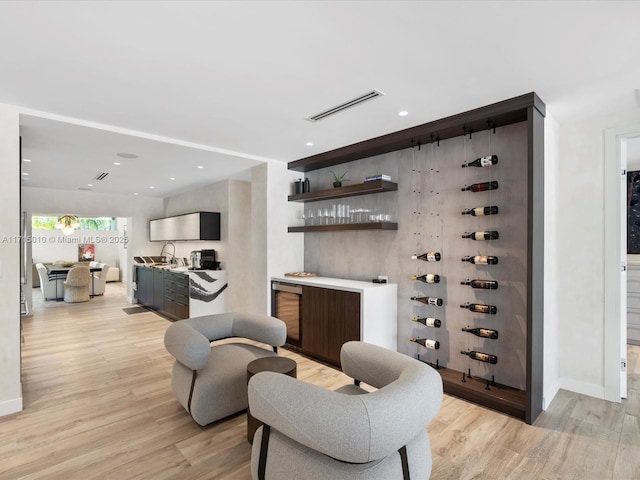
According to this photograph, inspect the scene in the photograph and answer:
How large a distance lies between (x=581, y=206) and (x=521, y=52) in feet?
6.07

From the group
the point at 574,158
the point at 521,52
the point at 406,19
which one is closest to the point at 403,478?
the point at 406,19

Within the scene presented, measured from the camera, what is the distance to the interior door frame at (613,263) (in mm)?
2963

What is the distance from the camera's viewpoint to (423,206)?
3.70 meters

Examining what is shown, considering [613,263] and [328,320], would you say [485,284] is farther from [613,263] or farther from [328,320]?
[328,320]

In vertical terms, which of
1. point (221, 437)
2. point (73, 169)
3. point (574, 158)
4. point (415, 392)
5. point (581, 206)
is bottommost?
point (221, 437)

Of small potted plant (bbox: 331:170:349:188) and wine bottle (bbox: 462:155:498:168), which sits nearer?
wine bottle (bbox: 462:155:498:168)

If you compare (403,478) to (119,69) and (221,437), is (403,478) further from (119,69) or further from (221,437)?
(119,69)

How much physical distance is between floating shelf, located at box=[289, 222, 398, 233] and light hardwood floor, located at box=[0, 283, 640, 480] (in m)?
1.65

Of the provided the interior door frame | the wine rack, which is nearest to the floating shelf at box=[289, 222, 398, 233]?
the wine rack

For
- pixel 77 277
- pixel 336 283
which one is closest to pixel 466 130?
pixel 336 283

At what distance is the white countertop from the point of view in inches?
143

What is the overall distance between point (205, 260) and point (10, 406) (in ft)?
11.9

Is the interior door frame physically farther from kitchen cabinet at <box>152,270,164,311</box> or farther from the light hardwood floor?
kitchen cabinet at <box>152,270,164,311</box>

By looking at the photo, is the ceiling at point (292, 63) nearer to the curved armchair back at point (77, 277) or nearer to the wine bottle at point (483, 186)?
the wine bottle at point (483, 186)
